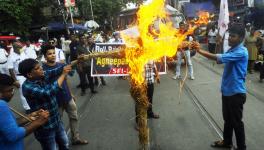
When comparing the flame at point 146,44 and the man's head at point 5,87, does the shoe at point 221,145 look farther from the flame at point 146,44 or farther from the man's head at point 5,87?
the man's head at point 5,87

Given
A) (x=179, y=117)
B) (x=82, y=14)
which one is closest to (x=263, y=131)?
(x=179, y=117)

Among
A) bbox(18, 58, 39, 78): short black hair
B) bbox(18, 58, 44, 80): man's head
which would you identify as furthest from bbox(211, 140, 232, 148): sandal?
bbox(18, 58, 39, 78): short black hair

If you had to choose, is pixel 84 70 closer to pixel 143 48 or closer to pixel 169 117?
pixel 169 117

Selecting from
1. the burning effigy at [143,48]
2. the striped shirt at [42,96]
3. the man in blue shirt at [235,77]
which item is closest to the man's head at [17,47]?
the burning effigy at [143,48]

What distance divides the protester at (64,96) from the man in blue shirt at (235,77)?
2404 millimetres

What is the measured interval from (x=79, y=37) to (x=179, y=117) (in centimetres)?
559

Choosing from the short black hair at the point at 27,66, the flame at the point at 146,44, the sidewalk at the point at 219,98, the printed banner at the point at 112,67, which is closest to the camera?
the short black hair at the point at 27,66

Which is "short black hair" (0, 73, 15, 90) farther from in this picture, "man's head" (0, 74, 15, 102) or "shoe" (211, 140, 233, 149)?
"shoe" (211, 140, 233, 149)

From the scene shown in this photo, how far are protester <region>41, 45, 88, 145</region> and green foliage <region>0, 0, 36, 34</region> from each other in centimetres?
2158

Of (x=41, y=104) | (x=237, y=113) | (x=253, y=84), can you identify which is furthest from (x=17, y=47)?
(x=253, y=84)

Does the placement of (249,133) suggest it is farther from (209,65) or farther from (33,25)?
(33,25)

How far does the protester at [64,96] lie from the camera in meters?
5.46

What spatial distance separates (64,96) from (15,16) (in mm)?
22558

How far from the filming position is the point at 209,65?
51.5 ft
